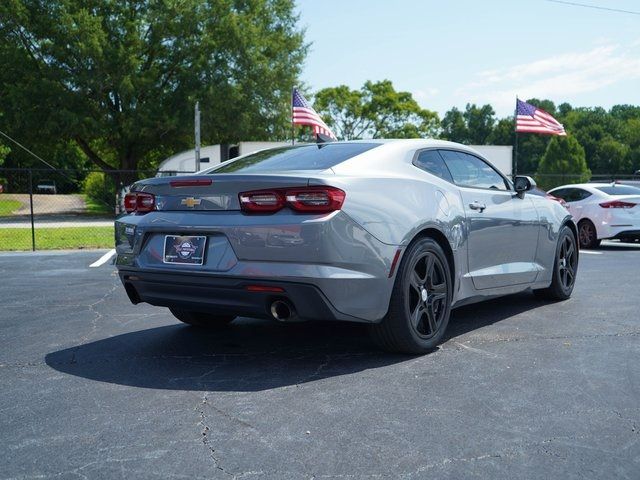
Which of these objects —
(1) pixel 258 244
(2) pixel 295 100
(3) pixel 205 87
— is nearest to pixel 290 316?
(1) pixel 258 244

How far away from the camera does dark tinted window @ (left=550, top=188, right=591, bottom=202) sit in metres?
14.6

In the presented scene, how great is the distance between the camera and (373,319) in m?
4.21

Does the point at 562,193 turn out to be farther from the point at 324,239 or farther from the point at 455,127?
the point at 455,127

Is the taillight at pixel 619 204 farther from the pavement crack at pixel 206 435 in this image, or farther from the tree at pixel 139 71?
the tree at pixel 139 71

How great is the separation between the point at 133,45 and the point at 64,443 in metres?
30.0

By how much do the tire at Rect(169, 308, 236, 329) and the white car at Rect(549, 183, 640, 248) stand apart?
10583 millimetres

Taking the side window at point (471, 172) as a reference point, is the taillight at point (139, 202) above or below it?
below

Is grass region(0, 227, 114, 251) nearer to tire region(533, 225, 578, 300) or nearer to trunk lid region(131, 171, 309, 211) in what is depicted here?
tire region(533, 225, 578, 300)

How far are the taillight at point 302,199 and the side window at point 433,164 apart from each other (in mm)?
1105

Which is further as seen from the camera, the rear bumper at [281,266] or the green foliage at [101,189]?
the green foliage at [101,189]

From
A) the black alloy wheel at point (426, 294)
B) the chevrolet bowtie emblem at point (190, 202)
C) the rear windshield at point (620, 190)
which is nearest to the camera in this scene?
the chevrolet bowtie emblem at point (190, 202)

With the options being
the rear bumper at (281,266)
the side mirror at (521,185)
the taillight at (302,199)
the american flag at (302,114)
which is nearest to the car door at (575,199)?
the american flag at (302,114)

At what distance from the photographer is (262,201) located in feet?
13.3

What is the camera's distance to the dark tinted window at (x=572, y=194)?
47.7 feet
